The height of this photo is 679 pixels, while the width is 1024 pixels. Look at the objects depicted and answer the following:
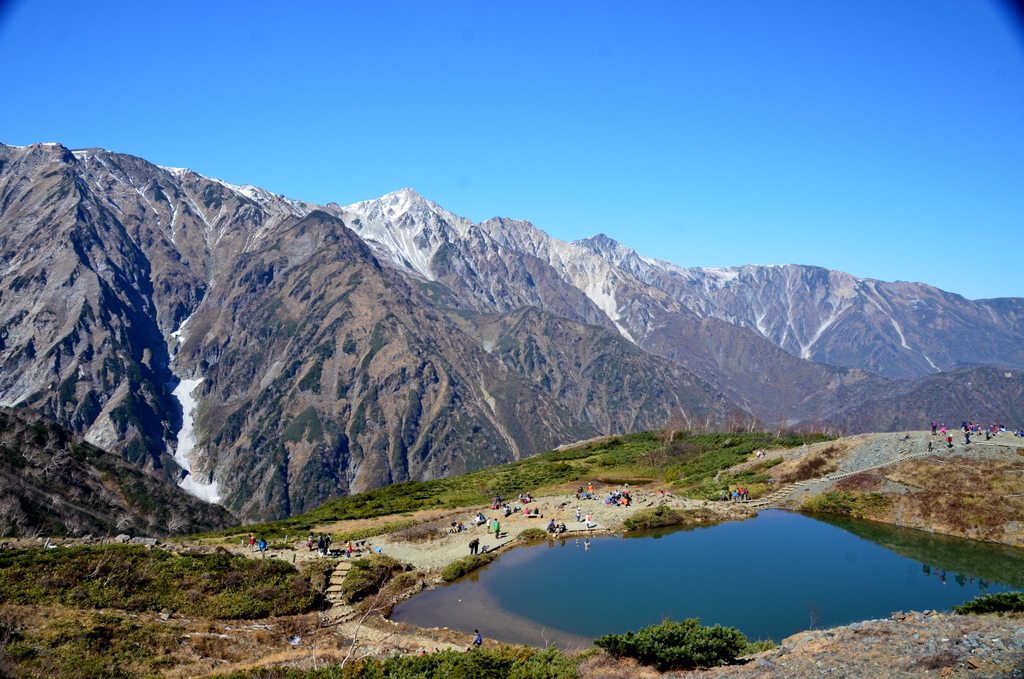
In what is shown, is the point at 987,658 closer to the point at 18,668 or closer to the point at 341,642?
the point at 341,642

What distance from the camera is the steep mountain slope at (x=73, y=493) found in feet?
202

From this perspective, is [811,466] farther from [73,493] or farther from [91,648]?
[73,493]

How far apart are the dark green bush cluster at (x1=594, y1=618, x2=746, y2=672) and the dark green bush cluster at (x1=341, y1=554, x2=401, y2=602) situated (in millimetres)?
17199

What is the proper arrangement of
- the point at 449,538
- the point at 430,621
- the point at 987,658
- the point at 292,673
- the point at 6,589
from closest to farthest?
1. the point at 987,658
2. the point at 292,673
3. the point at 6,589
4. the point at 430,621
5. the point at 449,538

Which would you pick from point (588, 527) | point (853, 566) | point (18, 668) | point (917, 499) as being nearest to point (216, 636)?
point (18, 668)

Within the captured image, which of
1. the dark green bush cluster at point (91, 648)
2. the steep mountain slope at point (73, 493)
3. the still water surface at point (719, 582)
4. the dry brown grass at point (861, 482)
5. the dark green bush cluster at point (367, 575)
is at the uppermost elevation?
the steep mountain slope at point (73, 493)

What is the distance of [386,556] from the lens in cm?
4438

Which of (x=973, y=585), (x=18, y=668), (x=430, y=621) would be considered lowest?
(x=973, y=585)

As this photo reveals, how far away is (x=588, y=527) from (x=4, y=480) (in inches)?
2126

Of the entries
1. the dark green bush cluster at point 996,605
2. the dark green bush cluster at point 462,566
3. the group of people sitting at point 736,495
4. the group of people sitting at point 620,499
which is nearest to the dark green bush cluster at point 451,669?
the dark green bush cluster at point 462,566

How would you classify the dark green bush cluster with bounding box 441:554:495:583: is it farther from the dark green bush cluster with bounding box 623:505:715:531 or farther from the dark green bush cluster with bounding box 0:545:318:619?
the dark green bush cluster with bounding box 623:505:715:531

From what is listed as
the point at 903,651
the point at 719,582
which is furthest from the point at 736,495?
the point at 903,651

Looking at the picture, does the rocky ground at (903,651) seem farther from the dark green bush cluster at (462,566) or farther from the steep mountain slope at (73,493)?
the steep mountain slope at (73,493)

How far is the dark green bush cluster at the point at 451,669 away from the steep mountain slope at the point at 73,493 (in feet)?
148
